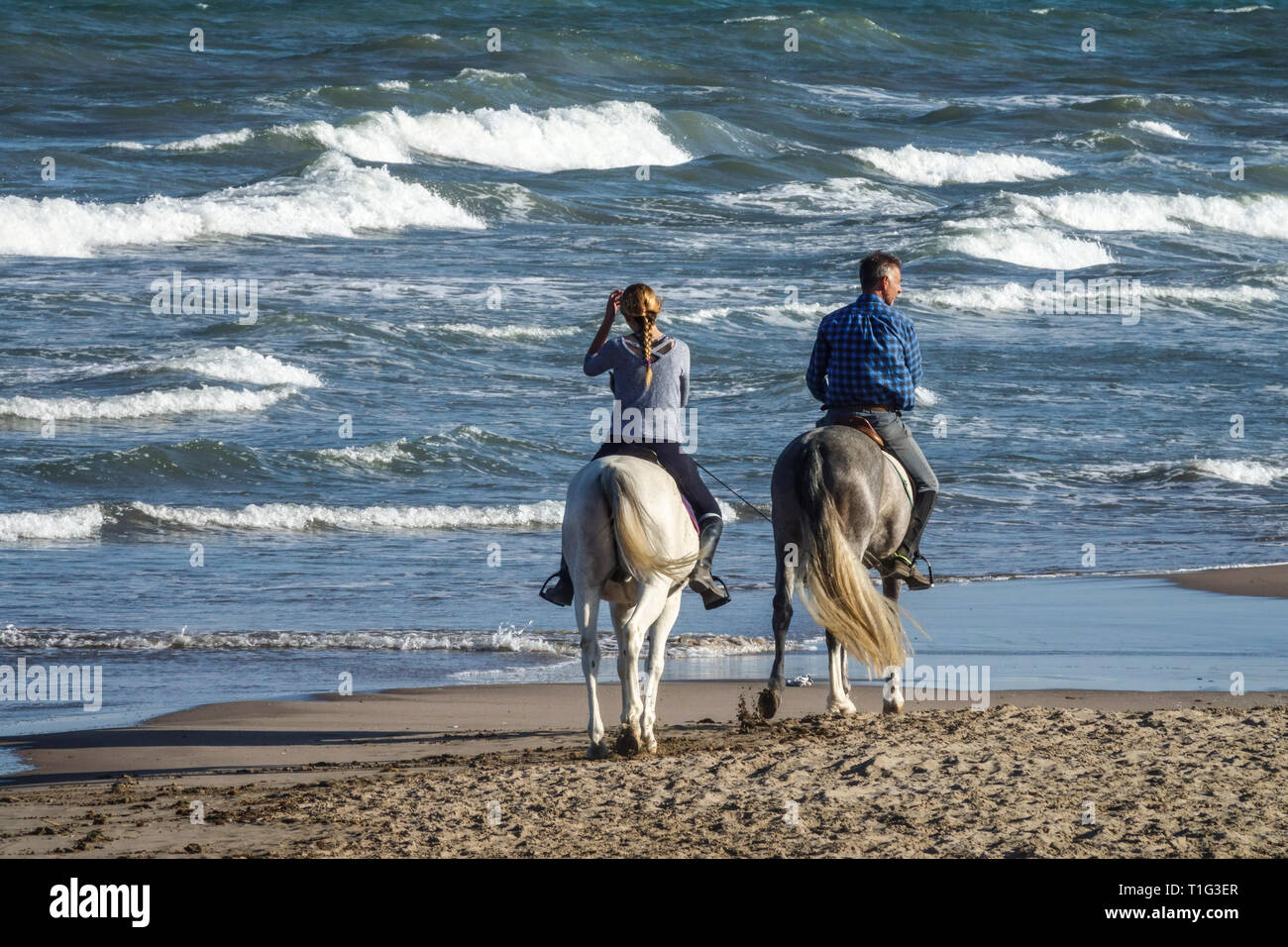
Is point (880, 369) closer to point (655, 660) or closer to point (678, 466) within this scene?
point (678, 466)

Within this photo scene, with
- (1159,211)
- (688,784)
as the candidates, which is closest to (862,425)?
(688,784)

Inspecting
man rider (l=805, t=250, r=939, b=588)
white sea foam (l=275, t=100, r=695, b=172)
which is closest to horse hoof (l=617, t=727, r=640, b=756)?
man rider (l=805, t=250, r=939, b=588)

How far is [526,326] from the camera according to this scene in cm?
2039

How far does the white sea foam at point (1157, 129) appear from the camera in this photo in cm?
4394

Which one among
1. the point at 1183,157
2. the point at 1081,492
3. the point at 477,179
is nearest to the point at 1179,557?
the point at 1081,492

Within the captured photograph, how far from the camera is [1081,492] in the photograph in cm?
1440

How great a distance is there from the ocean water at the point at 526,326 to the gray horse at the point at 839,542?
1.32 meters

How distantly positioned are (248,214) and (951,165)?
17981 millimetres

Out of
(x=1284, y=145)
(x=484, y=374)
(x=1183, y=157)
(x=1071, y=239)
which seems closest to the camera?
(x=484, y=374)

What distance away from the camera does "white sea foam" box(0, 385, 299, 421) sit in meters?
15.8

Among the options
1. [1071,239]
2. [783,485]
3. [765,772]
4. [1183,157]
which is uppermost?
[1183,157]

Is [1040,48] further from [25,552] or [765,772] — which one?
[765,772]

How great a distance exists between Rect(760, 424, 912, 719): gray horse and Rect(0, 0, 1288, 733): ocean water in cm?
132
